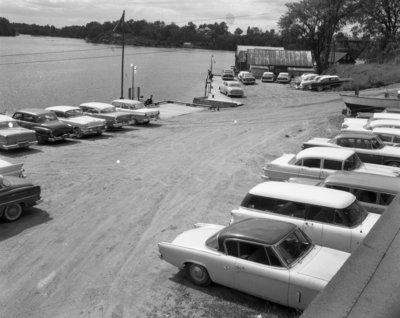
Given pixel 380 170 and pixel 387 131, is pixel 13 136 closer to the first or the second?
pixel 380 170

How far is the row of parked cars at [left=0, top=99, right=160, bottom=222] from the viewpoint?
38.1 feet

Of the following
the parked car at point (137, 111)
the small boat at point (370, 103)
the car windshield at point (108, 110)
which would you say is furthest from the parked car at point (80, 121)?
the small boat at point (370, 103)

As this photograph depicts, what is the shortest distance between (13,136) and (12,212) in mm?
8071

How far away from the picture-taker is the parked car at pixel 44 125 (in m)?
21.0

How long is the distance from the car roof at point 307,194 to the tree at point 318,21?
191ft

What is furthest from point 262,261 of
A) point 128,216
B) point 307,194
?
point 128,216

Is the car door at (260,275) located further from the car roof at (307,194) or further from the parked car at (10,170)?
the parked car at (10,170)

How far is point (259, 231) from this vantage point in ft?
26.2

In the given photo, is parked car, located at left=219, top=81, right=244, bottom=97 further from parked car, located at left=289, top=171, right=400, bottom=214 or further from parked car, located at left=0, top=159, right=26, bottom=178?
parked car, located at left=289, top=171, right=400, bottom=214

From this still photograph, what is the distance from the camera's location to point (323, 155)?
1342 centimetres

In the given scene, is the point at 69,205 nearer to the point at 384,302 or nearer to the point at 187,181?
the point at 187,181

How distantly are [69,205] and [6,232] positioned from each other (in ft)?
7.35

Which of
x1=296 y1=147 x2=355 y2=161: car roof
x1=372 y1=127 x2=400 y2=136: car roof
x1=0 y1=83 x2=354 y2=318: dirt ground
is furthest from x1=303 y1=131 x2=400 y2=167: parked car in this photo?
x1=0 y1=83 x2=354 y2=318: dirt ground

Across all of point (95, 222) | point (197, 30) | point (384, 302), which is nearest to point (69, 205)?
point (95, 222)
